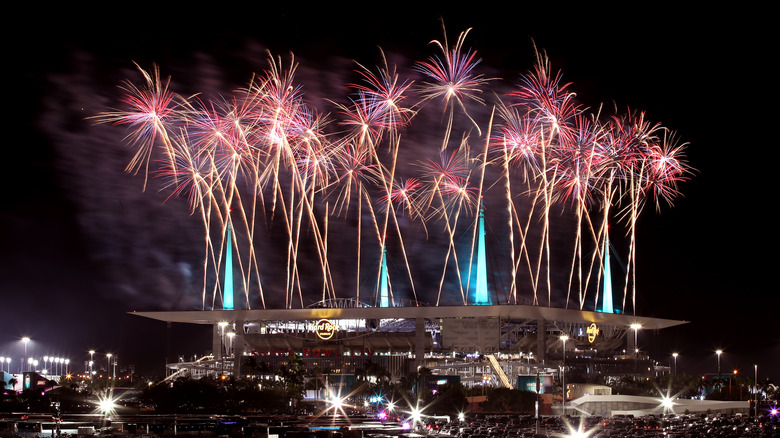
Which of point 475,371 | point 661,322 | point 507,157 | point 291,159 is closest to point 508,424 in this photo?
point 507,157

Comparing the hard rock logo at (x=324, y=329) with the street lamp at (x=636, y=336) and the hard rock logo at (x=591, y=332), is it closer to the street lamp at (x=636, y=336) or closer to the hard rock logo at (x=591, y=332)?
the hard rock logo at (x=591, y=332)

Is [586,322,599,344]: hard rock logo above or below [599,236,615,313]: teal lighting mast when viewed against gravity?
below

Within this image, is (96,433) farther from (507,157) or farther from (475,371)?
(475,371)

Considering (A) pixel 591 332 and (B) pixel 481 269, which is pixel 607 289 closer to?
(A) pixel 591 332

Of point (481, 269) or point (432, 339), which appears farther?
point (432, 339)

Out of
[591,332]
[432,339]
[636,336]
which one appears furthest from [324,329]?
[636,336]

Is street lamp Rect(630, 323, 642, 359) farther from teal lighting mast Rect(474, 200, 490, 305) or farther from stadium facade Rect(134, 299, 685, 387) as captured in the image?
teal lighting mast Rect(474, 200, 490, 305)

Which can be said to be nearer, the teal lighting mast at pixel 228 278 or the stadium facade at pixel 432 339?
the stadium facade at pixel 432 339

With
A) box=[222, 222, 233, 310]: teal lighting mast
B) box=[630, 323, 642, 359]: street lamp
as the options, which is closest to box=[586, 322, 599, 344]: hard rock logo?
box=[630, 323, 642, 359]: street lamp

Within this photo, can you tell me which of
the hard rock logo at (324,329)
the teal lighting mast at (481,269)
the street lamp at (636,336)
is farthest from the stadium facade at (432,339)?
the teal lighting mast at (481,269)
